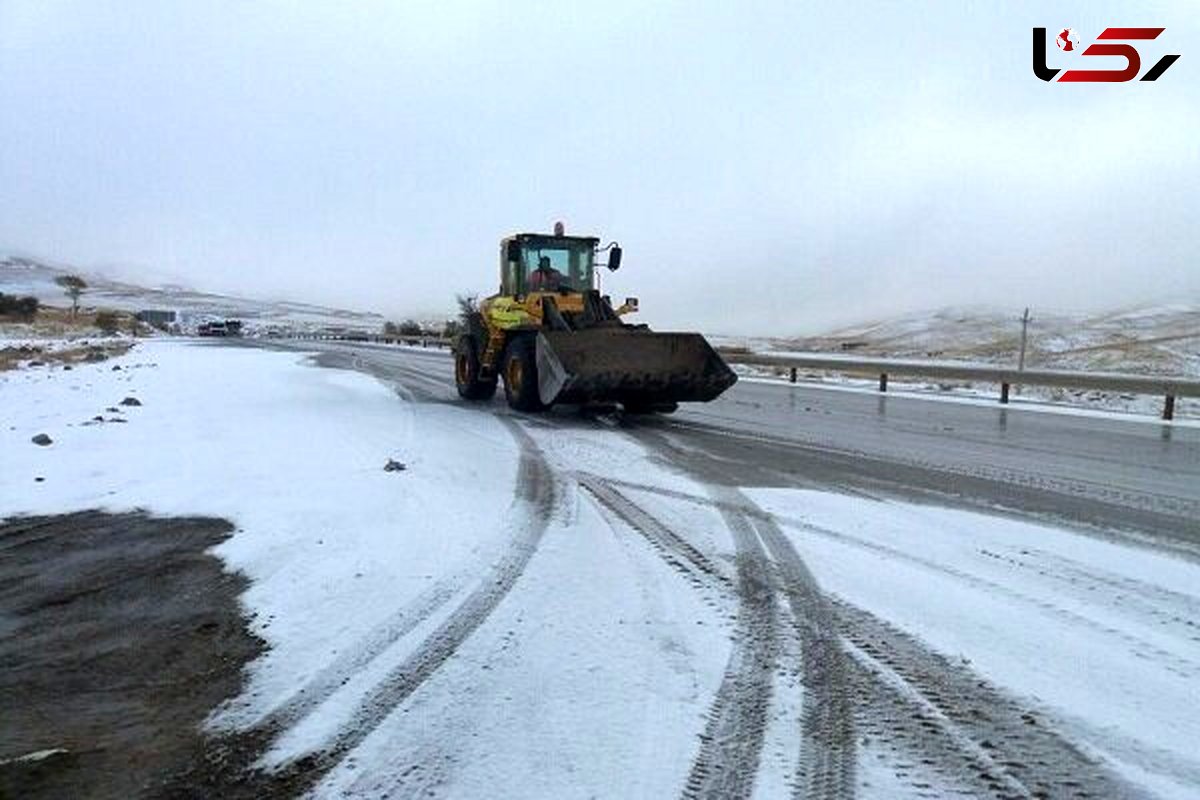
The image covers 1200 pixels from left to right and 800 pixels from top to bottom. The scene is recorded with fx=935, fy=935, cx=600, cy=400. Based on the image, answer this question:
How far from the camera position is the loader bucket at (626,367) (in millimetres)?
13250

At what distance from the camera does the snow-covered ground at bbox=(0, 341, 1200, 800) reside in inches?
129

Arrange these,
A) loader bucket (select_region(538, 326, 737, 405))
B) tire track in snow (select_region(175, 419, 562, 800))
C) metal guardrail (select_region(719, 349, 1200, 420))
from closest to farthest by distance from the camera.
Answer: tire track in snow (select_region(175, 419, 562, 800))
loader bucket (select_region(538, 326, 737, 405))
metal guardrail (select_region(719, 349, 1200, 420))

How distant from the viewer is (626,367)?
13.5 meters

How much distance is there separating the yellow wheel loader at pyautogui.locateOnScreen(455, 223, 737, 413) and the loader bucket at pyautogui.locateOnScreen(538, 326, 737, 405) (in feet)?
0.05

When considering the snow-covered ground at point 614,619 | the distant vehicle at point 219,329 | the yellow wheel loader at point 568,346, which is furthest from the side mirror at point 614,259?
the distant vehicle at point 219,329

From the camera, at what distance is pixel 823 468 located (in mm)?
9633

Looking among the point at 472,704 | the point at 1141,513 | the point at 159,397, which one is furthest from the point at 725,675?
the point at 159,397

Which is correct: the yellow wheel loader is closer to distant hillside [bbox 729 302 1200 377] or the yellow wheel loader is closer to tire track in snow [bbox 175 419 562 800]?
tire track in snow [bbox 175 419 562 800]

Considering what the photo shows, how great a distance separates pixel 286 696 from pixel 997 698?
2.84m

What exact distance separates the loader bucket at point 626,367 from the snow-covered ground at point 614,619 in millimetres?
3951

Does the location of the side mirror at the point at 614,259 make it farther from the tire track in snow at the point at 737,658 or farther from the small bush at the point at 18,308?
the small bush at the point at 18,308

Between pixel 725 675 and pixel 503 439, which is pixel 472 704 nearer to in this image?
pixel 725 675

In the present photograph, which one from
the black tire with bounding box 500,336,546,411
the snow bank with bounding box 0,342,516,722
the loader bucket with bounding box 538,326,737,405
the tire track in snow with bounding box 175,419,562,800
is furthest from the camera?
the black tire with bounding box 500,336,546,411

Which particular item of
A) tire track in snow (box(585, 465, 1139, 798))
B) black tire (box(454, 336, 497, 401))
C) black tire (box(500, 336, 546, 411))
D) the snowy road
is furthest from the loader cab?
tire track in snow (box(585, 465, 1139, 798))
